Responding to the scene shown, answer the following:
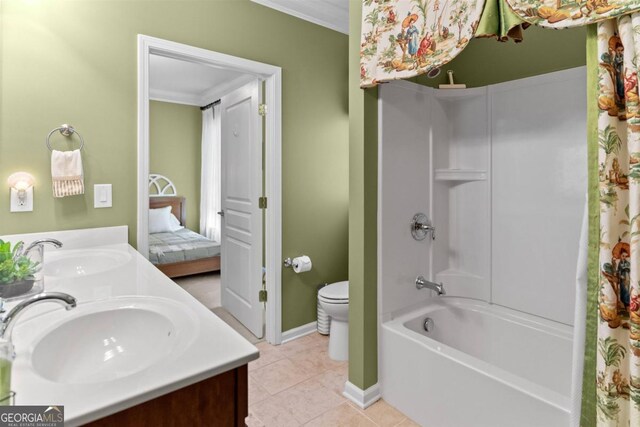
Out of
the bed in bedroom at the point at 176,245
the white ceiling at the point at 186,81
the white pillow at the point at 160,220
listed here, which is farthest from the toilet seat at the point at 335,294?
the white pillow at the point at 160,220

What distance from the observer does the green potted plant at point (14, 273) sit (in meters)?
0.99

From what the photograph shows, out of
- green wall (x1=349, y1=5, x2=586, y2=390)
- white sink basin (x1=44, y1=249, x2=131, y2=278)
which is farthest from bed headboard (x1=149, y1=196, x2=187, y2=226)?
green wall (x1=349, y1=5, x2=586, y2=390)

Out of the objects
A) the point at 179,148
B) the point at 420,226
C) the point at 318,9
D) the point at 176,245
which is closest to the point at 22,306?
the point at 420,226

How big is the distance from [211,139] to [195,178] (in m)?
0.72

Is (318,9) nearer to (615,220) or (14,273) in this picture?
(615,220)

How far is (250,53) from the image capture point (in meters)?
2.54

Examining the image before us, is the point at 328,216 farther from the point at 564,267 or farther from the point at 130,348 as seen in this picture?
the point at 130,348

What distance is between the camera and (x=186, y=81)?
4.68 m

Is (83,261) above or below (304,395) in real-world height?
above

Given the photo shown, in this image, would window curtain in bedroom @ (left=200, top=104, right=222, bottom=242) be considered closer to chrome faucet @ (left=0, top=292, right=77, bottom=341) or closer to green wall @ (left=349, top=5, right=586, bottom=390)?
green wall @ (left=349, top=5, right=586, bottom=390)

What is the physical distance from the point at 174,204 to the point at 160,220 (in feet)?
1.42

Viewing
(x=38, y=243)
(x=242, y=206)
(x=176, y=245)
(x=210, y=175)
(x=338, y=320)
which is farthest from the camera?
(x=210, y=175)

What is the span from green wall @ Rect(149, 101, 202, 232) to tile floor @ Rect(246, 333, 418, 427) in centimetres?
364

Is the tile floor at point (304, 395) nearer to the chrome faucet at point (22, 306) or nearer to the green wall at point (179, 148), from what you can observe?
the chrome faucet at point (22, 306)
